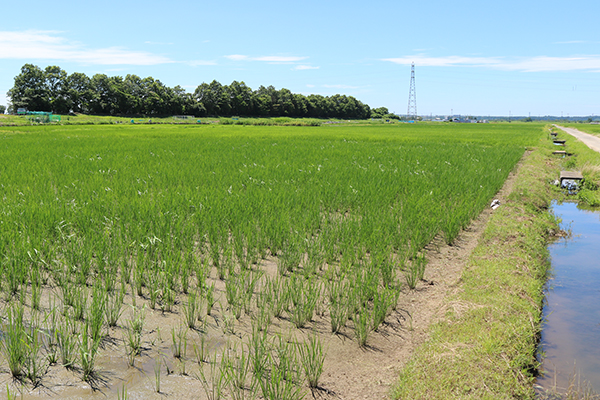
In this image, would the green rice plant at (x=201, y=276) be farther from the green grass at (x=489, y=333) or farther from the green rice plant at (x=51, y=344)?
the green grass at (x=489, y=333)

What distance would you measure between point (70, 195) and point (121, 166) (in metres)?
3.64

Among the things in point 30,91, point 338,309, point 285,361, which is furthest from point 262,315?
point 30,91

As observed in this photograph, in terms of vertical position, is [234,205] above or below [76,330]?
above

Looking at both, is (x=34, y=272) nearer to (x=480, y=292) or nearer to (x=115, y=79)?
(x=480, y=292)

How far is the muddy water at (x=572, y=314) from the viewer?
338cm

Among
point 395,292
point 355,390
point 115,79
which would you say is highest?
point 115,79

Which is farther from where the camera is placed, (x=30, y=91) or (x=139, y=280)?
(x=30, y=91)

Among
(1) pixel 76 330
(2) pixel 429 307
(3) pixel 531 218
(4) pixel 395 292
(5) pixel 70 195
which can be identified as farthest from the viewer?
(3) pixel 531 218

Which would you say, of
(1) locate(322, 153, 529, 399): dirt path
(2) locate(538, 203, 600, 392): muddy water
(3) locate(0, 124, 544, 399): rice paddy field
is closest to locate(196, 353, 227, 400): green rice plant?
(3) locate(0, 124, 544, 399): rice paddy field

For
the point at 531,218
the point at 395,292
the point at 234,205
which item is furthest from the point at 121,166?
the point at 531,218

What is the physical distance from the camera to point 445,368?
3051mm

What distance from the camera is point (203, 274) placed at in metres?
4.24

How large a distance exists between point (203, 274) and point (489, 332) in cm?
278

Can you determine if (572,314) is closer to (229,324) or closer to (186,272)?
(229,324)
